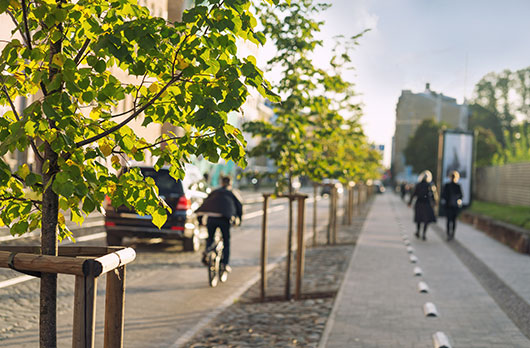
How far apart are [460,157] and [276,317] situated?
22492 millimetres

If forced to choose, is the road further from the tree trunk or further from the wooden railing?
the wooden railing

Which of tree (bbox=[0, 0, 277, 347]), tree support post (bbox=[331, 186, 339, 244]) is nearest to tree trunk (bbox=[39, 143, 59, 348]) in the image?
tree (bbox=[0, 0, 277, 347])

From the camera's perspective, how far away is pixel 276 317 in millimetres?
7406

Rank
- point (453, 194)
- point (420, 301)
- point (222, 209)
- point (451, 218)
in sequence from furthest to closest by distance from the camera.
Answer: point (451, 218) → point (453, 194) → point (222, 209) → point (420, 301)

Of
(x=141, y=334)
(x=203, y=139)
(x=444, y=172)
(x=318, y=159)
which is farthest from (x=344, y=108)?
(x=444, y=172)

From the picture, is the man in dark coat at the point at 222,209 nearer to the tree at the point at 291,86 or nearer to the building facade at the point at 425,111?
the tree at the point at 291,86

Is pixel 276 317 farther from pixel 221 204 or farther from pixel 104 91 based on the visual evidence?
pixel 104 91

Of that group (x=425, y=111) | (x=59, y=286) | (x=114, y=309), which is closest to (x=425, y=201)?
(x=59, y=286)

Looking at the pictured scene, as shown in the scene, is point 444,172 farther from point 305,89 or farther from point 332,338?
point 332,338

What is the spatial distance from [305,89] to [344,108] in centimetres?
247

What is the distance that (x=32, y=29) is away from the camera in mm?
3115

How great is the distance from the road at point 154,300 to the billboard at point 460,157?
1677cm

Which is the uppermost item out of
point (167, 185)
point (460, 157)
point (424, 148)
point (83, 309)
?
point (424, 148)

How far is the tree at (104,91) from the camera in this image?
2.80 metres
